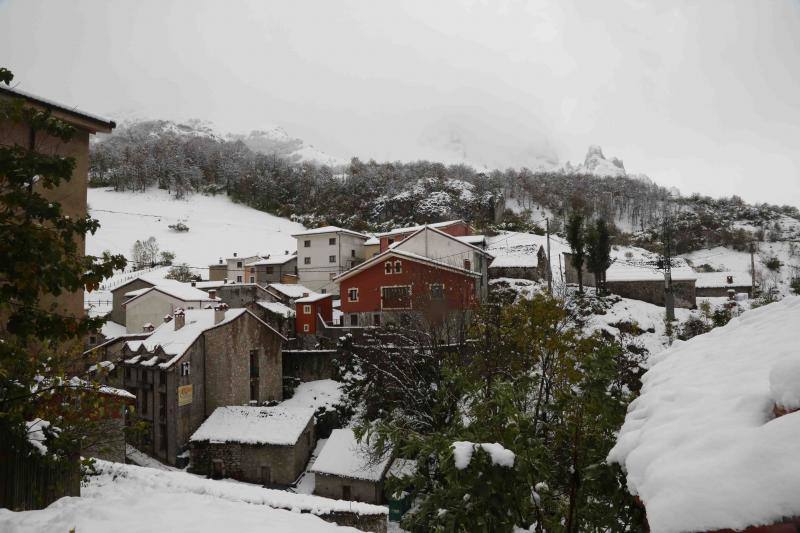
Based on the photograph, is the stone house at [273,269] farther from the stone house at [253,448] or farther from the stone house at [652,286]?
the stone house at [652,286]

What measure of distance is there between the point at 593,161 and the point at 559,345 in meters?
156

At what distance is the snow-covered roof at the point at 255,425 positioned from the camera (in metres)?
22.1

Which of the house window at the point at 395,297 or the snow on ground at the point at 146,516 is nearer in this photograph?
the snow on ground at the point at 146,516

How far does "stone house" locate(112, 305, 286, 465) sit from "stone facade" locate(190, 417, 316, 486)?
132cm

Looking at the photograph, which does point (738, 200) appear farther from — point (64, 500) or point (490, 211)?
point (64, 500)

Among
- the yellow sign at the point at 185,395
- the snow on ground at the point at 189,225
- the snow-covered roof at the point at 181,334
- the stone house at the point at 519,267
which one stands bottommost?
the yellow sign at the point at 185,395

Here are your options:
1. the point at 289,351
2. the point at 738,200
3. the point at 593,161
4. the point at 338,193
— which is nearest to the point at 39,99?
the point at 289,351

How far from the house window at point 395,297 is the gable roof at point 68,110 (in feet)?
63.9

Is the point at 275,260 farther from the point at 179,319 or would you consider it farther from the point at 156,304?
the point at 179,319

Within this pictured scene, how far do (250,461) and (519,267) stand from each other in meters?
26.0

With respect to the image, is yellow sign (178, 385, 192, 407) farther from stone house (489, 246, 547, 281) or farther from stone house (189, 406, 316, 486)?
stone house (489, 246, 547, 281)

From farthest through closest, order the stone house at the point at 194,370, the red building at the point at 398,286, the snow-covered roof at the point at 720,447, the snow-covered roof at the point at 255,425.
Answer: the red building at the point at 398,286, the stone house at the point at 194,370, the snow-covered roof at the point at 255,425, the snow-covered roof at the point at 720,447

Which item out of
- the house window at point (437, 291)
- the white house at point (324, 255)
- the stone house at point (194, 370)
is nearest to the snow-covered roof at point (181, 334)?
the stone house at point (194, 370)

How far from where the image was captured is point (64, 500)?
29.9 feet
